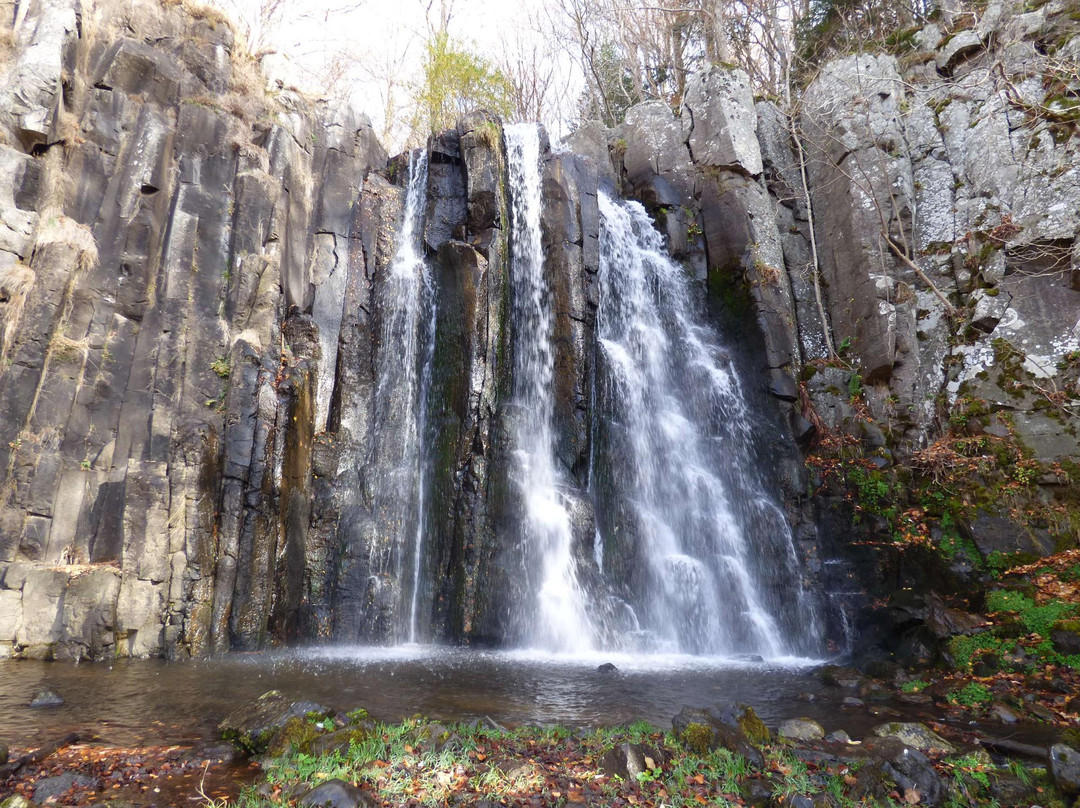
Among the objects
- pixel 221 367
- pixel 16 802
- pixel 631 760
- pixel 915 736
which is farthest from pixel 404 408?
pixel 915 736

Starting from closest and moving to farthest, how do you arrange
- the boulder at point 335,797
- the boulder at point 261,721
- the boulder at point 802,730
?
1. the boulder at point 335,797
2. the boulder at point 261,721
3. the boulder at point 802,730

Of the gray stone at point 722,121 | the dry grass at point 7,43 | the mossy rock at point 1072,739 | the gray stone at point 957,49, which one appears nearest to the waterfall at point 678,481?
the gray stone at point 722,121

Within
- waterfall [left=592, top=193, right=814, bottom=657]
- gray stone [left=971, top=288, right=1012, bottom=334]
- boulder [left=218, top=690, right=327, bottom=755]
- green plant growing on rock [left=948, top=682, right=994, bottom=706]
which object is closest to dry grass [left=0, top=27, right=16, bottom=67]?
waterfall [left=592, top=193, right=814, bottom=657]

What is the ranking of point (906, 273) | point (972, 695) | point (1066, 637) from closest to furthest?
point (972, 695) → point (1066, 637) → point (906, 273)

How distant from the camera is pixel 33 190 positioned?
33.7ft

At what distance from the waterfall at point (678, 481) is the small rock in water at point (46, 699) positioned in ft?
24.6

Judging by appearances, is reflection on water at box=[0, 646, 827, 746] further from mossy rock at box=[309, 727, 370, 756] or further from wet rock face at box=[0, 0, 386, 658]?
wet rock face at box=[0, 0, 386, 658]

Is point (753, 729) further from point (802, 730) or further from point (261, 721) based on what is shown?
point (261, 721)

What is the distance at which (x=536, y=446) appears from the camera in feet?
36.8

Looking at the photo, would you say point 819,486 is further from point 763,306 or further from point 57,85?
point 57,85

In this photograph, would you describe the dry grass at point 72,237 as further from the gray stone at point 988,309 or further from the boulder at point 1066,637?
the gray stone at point 988,309

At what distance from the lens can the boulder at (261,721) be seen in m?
4.66

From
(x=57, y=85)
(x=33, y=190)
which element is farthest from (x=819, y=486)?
(x=57, y=85)

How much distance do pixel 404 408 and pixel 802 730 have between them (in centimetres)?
876
